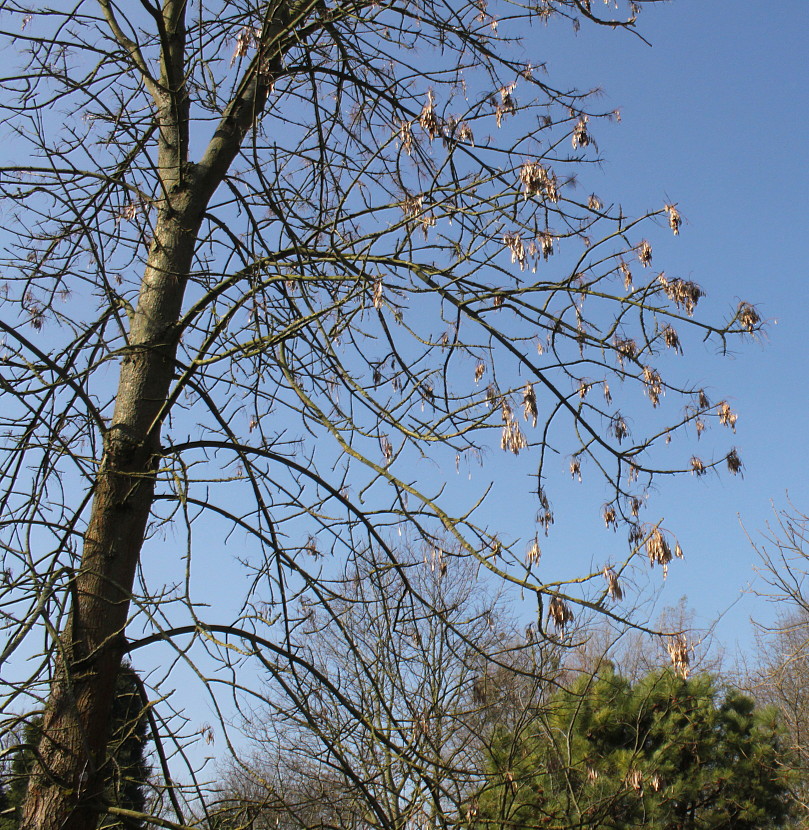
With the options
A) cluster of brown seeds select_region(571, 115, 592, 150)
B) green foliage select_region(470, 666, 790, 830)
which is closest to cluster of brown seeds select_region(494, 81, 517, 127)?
cluster of brown seeds select_region(571, 115, 592, 150)

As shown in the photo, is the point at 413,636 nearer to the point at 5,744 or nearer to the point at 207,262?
the point at 5,744

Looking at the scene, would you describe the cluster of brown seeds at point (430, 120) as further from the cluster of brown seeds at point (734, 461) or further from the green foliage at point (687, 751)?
the green foliage at point (687, 751)

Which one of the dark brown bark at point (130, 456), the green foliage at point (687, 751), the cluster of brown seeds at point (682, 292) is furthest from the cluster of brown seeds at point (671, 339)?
the green foliage at point (687, 751)

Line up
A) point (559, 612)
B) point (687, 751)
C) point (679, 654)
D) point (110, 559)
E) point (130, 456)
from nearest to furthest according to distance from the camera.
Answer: point (559, 612), point (679, 654), point (110, 559), point (130, 456), point (687, 751)

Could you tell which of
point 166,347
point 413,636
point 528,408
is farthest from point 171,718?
point 528,408

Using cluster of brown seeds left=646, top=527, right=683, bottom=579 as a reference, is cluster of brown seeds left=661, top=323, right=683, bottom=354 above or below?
above

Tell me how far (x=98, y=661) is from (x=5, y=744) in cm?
76

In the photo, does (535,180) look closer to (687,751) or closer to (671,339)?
(671,339)

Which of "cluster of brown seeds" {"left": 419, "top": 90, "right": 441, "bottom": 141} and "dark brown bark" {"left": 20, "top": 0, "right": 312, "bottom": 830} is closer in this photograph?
"dark brown bark" {"left": 20, "top": 0, "right": 312, "bottom": 830}

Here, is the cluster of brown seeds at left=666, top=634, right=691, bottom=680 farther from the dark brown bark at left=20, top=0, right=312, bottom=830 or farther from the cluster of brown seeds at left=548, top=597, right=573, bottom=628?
the dark brown bark at left=20, top=0, right=312, bottom=830

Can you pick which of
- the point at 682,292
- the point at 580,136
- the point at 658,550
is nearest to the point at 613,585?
the point at 658,550

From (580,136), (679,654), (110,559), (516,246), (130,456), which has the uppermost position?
(580,136)

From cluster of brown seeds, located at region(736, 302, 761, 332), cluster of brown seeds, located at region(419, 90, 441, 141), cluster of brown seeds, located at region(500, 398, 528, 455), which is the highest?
cluster of brown seeds, located at region(419, 90, 441, 141)

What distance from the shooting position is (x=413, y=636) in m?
3.15
